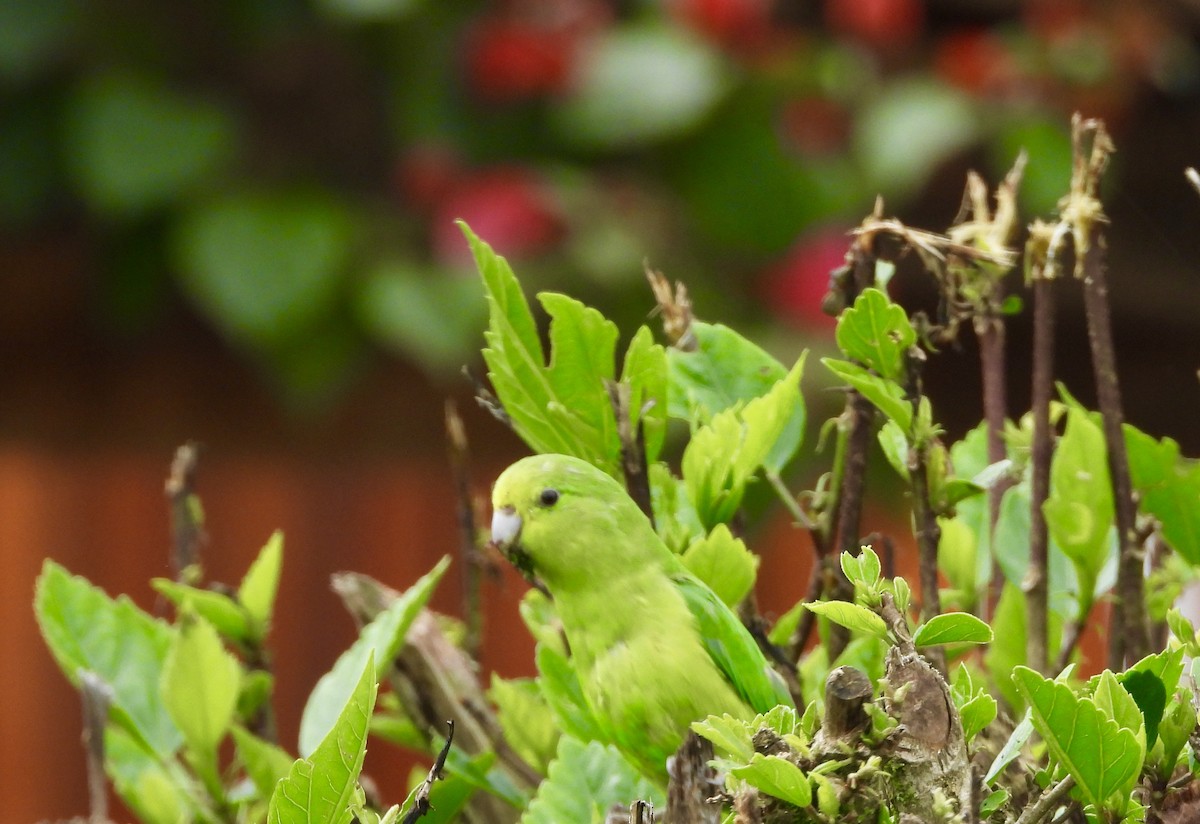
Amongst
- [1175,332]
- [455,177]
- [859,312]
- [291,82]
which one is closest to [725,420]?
[859,312]

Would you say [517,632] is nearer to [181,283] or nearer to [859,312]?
[181,283]

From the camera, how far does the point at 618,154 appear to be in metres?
2.26

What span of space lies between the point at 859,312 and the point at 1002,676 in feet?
0.52

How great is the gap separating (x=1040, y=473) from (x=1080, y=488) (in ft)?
0.07

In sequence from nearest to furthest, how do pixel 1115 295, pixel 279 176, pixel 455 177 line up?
pixel 455 177 → pixel 279 176 → pixel 1115 295

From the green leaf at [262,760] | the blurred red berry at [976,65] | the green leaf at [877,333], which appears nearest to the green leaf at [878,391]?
the green leaf at [877,333]

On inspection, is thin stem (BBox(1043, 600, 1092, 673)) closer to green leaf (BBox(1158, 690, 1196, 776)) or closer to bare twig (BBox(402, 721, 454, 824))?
green leaf (BBox(1158, 690, 1196, 776))

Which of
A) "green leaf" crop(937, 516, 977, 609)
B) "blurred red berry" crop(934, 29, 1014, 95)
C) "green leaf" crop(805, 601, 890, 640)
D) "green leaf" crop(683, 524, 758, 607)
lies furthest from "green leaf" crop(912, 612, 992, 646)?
"blurred red berry" crop(934, 29, 1014, 95)

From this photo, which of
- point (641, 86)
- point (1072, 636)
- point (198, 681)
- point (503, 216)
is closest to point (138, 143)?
point (503, 216)

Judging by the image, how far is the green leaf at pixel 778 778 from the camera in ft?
0.96

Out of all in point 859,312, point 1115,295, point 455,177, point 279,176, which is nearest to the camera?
point 859,312

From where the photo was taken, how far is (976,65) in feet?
7.05

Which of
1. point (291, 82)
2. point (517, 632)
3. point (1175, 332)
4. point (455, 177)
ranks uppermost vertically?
point (291, 82)

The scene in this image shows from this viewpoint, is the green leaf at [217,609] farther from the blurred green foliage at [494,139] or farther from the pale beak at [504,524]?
the blurred green foliage at [494,139]
